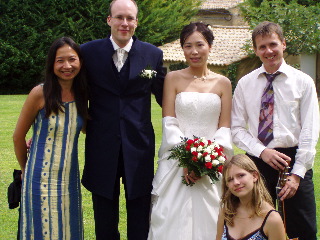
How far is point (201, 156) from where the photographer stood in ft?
14.9

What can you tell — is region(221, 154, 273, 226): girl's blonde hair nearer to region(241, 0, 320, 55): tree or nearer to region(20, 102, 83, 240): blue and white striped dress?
region(20, 102, 83, 240): blue and white striped dress

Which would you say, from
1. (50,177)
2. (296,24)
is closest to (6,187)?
(50,177)

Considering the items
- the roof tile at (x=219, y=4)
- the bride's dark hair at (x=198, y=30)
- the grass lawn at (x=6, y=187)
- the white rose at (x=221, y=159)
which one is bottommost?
the grass lawn at (x=6, y=187)

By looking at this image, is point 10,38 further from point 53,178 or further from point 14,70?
point 53,178

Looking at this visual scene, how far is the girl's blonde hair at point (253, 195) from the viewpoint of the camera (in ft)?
14.1

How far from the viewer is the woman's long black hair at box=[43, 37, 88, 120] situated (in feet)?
15.0

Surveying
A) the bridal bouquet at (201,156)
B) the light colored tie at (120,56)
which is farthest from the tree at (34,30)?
the bridal bouquet at (201,156)

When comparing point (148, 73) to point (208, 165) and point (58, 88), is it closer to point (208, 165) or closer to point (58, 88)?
point (58, 88)

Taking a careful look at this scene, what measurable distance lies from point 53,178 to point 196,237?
1.40 meters

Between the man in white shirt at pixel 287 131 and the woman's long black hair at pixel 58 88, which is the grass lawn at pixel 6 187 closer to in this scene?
the woman's long black hair at pixel 58 88

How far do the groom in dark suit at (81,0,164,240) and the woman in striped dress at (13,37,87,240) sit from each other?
0.52ft

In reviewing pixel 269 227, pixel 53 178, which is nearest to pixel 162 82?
pixel 53 178

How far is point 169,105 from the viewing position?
4.96 m

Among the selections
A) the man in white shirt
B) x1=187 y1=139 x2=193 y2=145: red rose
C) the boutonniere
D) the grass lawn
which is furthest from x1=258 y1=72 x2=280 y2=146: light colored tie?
the grass lawn
